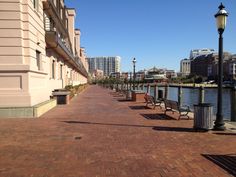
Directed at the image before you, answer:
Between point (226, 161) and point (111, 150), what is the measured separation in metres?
2.55

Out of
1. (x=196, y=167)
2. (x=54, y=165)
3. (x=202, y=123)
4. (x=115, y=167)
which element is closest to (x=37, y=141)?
(x=54, y=165)

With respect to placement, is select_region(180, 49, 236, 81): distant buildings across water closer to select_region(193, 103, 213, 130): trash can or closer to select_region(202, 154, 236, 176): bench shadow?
select_region(193, 103, 213, 130): trash can

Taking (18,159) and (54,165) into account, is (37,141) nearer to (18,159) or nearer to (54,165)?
(18,159)

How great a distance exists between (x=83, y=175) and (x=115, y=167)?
756 mm

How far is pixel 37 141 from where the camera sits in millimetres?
8891

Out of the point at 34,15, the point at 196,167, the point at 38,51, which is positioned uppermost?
the point at 34,15

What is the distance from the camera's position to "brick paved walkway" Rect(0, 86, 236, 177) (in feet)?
20.3

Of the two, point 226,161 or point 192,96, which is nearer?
point 226,161

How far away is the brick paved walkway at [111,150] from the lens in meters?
6.20

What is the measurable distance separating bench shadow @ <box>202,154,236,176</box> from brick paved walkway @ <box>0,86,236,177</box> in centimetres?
2

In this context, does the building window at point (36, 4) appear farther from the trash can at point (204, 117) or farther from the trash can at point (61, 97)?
the trash can at point (204, 117)

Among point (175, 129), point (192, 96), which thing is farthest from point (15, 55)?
point (192, 96)

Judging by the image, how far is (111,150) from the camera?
310 inches

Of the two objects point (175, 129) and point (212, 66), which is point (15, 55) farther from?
point (212, 66)
